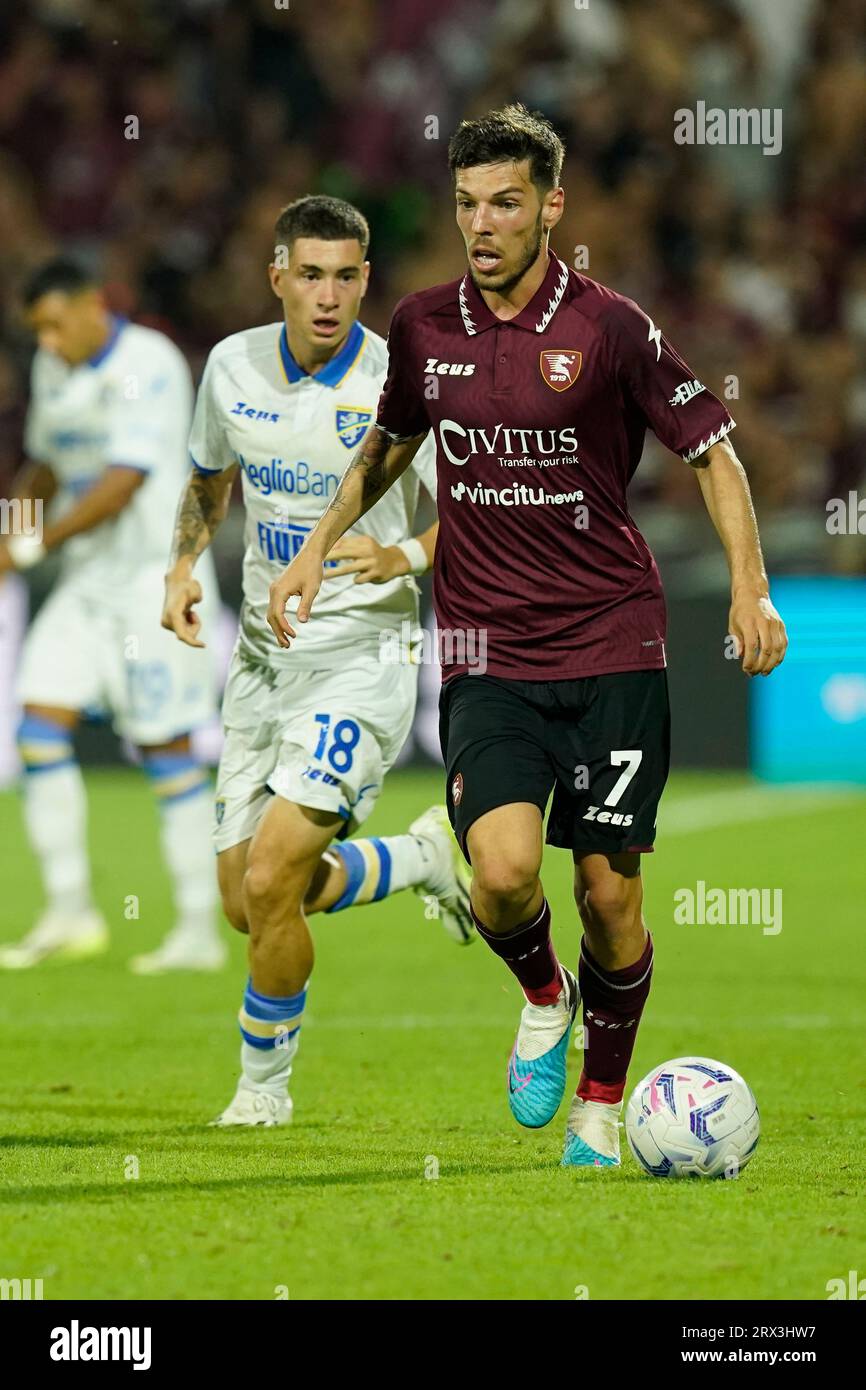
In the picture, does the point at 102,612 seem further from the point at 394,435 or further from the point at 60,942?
the point at 394,435

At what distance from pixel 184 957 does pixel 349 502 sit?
426 centimetres

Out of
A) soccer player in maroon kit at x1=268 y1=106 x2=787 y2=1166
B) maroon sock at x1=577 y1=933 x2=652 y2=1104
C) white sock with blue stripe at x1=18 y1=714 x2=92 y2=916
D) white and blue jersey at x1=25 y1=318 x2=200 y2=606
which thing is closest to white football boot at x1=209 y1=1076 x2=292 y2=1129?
soccer player in maroon kit at x1=268 y1=106 x2=787 y2=1166

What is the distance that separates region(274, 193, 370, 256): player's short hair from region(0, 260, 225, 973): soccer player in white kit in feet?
11.1

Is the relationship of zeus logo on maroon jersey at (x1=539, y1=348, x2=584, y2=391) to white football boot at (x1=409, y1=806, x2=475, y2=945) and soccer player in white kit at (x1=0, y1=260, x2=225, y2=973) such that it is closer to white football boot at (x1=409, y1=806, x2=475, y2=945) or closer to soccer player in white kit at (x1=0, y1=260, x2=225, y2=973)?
white football boot at (x1=409, y1=806, x2=475, y2=945)

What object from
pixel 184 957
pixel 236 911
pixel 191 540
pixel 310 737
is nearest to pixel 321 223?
pixel 191 540

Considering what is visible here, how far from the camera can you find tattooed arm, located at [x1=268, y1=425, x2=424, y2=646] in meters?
5.39

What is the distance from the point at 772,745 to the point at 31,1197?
10.8 m

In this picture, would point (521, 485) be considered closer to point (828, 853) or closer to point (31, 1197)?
point (31, 1197)

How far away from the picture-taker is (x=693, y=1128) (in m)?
5.17

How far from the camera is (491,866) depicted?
5.16 m

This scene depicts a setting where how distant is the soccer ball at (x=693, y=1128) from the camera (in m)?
5.17

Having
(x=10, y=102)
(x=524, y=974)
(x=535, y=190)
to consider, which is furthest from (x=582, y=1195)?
(x=10, y=102)

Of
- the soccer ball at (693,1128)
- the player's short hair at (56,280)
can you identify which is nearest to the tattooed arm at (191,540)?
the soccer ball at (693,1128)

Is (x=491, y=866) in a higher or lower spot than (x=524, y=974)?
higher
